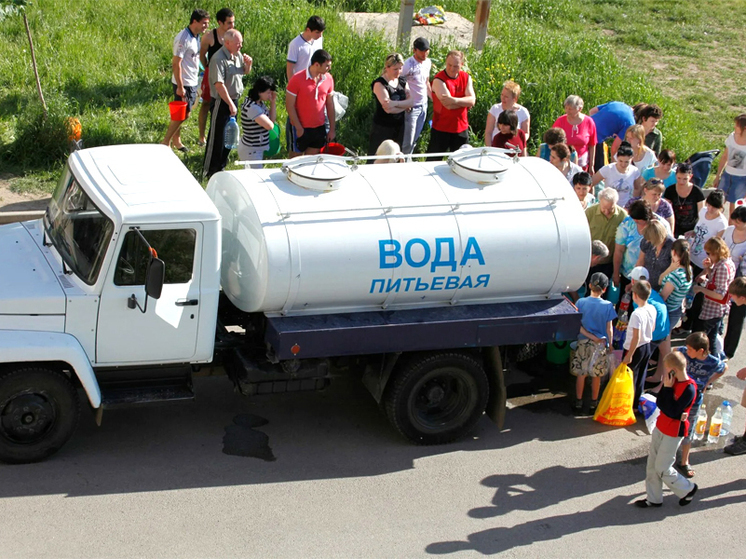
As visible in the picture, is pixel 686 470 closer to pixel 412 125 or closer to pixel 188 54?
pixel 412 125

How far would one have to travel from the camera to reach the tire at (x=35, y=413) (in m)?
7.04

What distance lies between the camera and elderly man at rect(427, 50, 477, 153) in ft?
39.1

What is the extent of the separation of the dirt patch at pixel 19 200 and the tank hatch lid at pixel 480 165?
221 inches

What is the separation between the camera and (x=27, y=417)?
7.16m

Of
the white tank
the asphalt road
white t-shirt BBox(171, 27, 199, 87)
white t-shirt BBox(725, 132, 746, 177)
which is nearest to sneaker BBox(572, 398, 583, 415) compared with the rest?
the asphalt road

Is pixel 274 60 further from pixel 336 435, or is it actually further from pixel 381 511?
pixel 381 511

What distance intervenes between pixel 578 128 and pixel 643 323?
381cm

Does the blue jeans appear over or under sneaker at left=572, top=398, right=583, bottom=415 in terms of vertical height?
over

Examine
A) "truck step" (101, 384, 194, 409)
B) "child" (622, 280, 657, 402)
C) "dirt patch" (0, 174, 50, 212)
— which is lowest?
"truck step" (101, 384, 194, 409)

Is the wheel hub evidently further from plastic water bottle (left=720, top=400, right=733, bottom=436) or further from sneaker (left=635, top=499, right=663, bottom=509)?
plastic water bottle (left=720, top=400, right=733, bottom=436)

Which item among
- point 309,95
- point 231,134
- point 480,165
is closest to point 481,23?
point 309,95

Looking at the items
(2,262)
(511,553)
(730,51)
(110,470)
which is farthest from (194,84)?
(730,51)

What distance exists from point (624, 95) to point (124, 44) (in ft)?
26.1

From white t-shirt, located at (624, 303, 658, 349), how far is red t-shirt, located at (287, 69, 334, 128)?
470 cm
